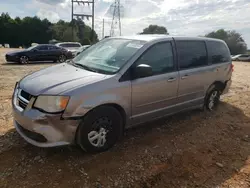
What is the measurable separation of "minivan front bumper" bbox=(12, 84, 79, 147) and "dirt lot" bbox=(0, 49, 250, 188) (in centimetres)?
32

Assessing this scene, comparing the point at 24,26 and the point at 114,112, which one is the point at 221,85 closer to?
the point at 114,112

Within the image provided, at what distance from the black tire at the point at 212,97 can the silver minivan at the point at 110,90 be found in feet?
1.15

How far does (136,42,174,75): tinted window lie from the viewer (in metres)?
3.69

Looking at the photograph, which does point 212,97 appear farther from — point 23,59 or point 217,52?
point 23,59

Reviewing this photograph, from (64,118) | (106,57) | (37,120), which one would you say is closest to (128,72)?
(106,57)

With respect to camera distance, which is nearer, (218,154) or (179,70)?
(218,154)

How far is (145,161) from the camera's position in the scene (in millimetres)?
3195

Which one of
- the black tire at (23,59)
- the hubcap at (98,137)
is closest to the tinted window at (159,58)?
the hubcap at (98,137)

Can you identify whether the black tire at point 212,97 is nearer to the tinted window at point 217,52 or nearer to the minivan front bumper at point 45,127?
the tinted window at point 217,52

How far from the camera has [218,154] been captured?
352cm

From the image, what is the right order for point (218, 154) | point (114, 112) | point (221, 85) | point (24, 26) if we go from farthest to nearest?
point (24, 26)
point (221, 85)
point (218, 154)
point (114, 112)

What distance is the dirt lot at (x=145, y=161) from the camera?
2770mm

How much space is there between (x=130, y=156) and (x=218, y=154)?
53.2 inches

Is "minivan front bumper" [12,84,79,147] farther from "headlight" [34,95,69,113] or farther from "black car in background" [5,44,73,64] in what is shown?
"black car in background" [5,44,73,64]
